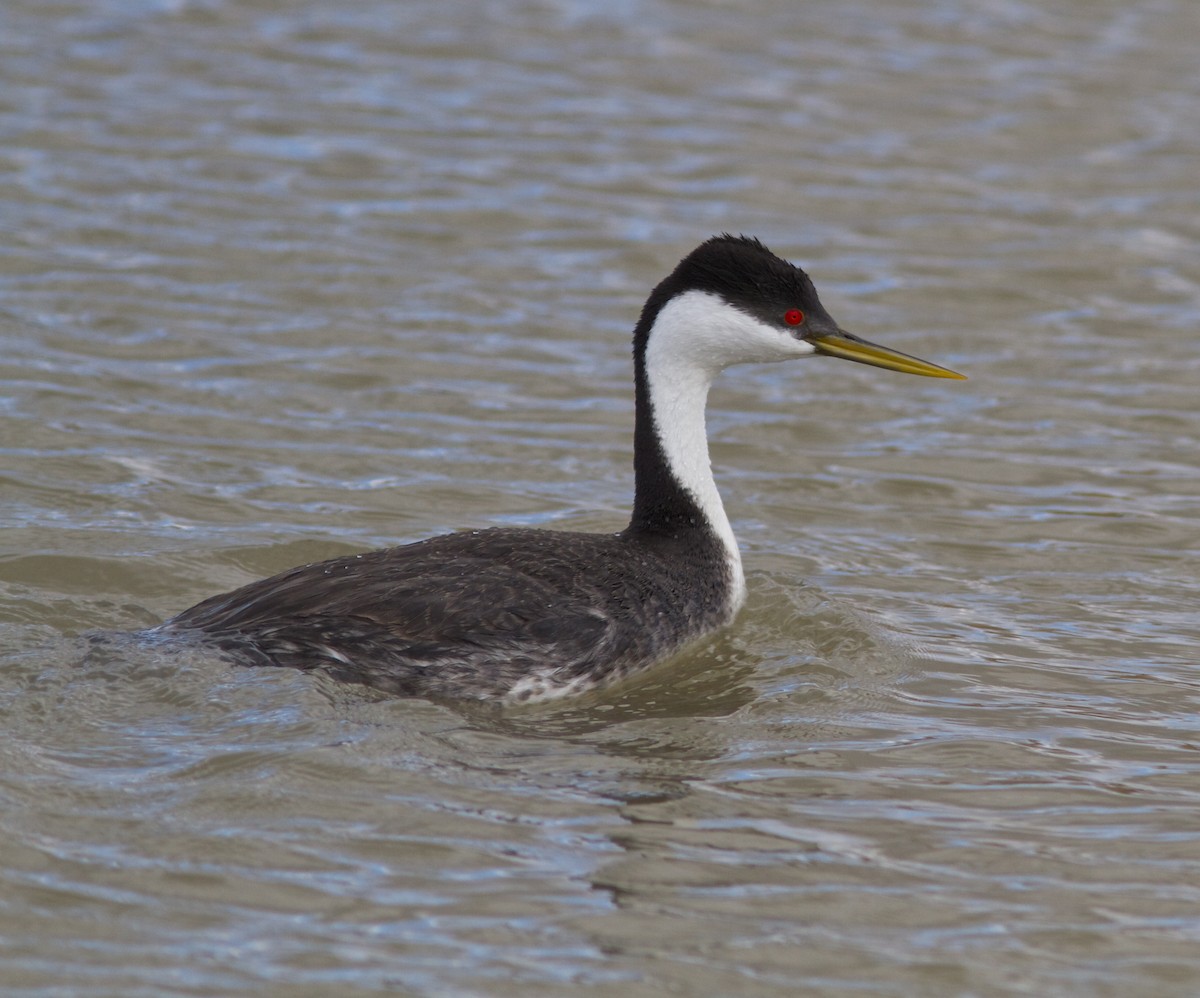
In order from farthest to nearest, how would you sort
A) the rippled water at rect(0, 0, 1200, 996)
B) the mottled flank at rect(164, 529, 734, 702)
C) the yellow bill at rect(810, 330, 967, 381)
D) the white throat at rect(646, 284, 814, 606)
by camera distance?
the yellow bill at rect(810, 330, 967, 381) < the white throat at rect(646, 284, 814, 606) < the mottled flank at rect(164, 529, 734, 702) < the rippled water at rect(0, 0, 1200, 996)

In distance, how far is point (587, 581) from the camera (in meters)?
7.78

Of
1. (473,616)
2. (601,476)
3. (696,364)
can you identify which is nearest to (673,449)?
(696,364)

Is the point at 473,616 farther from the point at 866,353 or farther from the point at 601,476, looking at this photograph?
the point at 601,476

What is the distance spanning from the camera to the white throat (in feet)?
27.0

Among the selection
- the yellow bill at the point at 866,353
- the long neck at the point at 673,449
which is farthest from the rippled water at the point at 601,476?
the yellow bill at the point at 866,353

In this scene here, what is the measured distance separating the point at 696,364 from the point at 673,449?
0.37 meters

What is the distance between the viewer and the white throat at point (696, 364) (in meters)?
8.24

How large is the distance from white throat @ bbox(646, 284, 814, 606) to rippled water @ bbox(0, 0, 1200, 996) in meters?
0.65

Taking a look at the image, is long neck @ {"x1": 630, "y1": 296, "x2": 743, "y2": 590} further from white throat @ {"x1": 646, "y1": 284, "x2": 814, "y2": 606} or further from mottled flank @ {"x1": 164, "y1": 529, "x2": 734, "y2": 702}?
mottled flank @ {"x1": 164, "y1": 529, "x2": 734, "y2": 702}

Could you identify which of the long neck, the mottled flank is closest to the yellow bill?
the long neck

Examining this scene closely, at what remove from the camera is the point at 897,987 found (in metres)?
5.46

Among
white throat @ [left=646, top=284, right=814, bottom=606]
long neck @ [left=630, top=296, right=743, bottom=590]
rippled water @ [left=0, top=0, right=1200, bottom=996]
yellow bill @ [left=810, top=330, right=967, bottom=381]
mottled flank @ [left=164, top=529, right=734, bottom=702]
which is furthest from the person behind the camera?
yellow bill @ [left=810, top=330, right=967, bottom=381]

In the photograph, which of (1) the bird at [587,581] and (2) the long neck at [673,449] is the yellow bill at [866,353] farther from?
(2) the long neck at [673,449]

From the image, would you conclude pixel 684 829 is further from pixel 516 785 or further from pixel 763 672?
pixel 763 672
